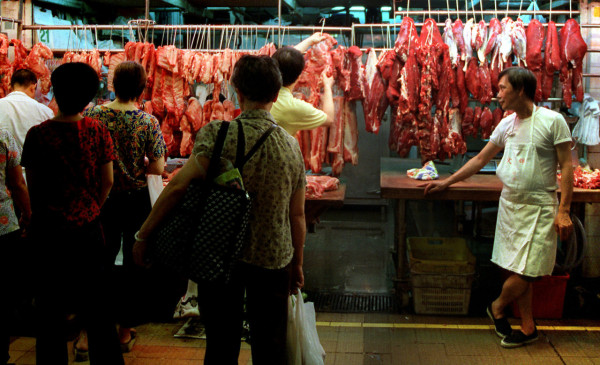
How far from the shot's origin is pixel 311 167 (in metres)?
5.45

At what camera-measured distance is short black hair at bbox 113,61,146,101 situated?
11.8 ft

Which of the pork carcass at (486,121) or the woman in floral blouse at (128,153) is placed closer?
the woman in floral blouse at (128,153)

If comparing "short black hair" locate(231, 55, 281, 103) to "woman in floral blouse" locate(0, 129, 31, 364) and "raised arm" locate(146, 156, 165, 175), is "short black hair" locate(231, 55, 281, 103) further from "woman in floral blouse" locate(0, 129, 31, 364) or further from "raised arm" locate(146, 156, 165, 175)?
"woman in floral blouse" locate(0, 129, 31, 364)

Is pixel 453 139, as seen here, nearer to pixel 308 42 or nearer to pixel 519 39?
pixel 519 39

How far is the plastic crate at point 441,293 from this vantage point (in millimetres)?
4887

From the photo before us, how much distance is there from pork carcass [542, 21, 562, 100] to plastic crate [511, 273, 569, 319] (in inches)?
68.1

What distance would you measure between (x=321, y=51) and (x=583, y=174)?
2.50 metres

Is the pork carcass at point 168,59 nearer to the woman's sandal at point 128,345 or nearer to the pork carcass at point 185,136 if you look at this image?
the pork carcass at point 185,136

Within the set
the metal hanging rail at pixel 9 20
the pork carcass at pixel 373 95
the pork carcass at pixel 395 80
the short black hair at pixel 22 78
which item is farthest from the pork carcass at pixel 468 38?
the metal hanging rail at pixel 9 20

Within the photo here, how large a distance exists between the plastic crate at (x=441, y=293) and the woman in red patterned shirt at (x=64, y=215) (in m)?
2.78

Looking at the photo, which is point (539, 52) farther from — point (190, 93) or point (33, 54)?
point (33, 54)

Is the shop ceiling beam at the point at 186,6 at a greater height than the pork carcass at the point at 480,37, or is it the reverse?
the shop ceiling beam at the point at 186,6

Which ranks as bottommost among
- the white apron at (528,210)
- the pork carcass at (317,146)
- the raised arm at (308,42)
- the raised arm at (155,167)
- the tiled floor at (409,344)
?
the tiled floor at (409,344)

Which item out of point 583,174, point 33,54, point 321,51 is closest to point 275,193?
point 321,51
